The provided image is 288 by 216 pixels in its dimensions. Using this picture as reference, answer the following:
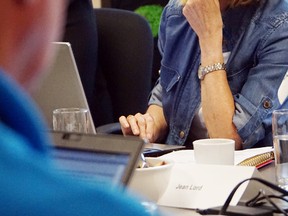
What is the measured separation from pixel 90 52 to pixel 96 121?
31cm

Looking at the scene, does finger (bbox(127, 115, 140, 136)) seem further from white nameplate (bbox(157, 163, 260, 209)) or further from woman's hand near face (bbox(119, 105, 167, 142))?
white nameplate (bbox(157, 163, 260, 209))

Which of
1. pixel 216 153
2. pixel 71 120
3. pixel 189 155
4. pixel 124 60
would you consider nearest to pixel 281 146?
pixel 216 153

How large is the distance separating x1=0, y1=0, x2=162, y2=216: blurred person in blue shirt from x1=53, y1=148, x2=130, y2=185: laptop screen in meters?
0.08

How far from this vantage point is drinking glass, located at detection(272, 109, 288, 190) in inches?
49.0

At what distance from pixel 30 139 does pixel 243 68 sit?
159cm

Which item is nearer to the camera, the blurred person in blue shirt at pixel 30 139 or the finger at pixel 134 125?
the blurred person in blue shirt at pixel 30 139

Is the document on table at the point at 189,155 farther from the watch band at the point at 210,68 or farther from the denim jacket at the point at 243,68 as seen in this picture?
the watch band at the point at 210,68

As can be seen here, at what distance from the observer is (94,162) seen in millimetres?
430

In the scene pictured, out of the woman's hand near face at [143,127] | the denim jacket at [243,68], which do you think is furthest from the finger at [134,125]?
the denim jacket at [243,68]

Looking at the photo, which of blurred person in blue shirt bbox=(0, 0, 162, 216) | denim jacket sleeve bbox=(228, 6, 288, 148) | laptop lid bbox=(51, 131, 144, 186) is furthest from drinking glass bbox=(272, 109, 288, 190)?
blurred person in blue shirt bbox=(0, 0, 162, 216)

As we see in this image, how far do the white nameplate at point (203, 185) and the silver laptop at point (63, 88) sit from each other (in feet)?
1.13

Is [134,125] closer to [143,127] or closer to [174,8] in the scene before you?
[143,127]

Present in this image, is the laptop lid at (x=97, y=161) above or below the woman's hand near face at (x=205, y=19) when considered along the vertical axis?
above

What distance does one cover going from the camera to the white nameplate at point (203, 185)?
1.07 m
